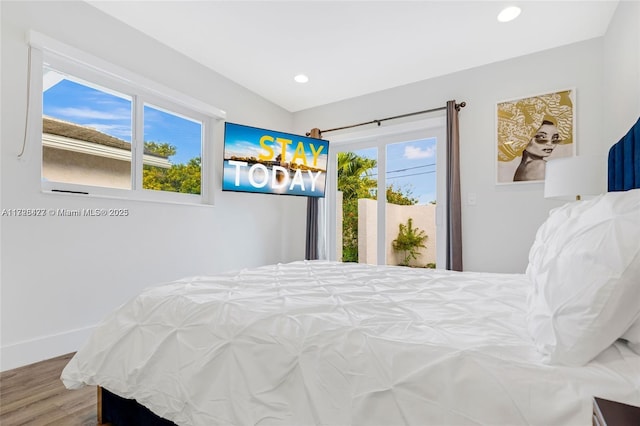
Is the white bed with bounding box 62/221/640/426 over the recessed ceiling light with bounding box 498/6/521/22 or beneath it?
beneath

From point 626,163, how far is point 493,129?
1669 millimetres

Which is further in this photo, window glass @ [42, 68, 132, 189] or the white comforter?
window glass @ [42, 68, 132, 189]

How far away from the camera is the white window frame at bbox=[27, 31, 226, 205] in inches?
87.2

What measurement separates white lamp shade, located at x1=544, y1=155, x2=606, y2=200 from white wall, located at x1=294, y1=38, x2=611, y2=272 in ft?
3.18

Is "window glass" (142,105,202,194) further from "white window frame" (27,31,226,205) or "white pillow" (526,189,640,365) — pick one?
"white pillow" (526,189,640,365)

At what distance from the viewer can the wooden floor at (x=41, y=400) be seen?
1.52 m

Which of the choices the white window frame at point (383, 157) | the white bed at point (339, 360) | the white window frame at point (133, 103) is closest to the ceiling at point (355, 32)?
the white window frame at point (133, 103)

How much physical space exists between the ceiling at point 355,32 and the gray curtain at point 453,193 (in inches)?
23.0

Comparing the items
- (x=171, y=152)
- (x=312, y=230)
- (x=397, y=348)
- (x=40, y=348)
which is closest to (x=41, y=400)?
(x=40, y=348)

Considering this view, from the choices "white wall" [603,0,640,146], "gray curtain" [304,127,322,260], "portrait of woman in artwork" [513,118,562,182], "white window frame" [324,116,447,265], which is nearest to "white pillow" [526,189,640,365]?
"white wall" [603,0,640,146]

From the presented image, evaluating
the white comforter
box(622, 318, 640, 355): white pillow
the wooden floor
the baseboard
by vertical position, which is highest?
box(622, 318, 640, 355): white pillow

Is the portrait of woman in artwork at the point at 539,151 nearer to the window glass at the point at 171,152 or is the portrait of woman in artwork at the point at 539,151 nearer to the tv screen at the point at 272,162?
the tv screen at the point at 272,162

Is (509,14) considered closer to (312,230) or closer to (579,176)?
(579,176)

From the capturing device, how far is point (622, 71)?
2.33 metres
